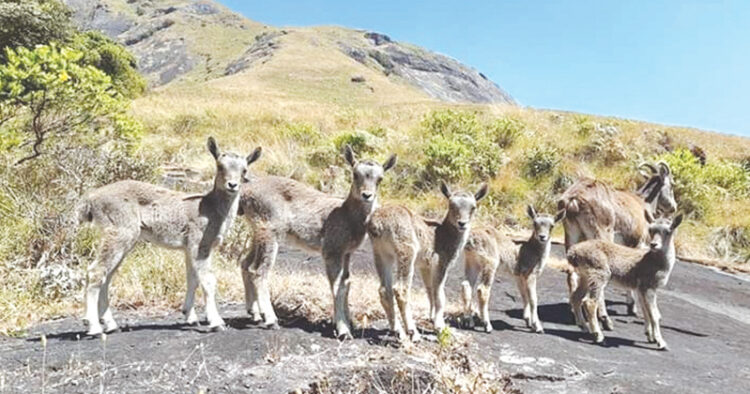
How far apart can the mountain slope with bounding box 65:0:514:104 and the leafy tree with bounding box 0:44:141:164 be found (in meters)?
69.4

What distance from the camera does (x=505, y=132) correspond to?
2000 cm

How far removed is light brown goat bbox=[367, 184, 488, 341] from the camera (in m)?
5.56

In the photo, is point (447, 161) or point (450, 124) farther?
point (450, 124)

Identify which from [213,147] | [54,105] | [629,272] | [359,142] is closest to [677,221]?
[629,272]

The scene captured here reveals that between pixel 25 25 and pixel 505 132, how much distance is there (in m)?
18.5

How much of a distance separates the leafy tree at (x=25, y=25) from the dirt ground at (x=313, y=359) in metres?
19.2

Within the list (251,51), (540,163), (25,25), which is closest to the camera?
(540,163)

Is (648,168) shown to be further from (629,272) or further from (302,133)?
(302,133)

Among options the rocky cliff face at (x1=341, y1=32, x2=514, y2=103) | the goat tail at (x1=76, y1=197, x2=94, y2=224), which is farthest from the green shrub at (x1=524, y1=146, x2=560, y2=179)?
the rocky cliff face at (x1=341, y1=32, x2=514, y2=103)

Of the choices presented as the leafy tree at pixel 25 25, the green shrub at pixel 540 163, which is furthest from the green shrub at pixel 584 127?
the leafy tree at pixel 25 25

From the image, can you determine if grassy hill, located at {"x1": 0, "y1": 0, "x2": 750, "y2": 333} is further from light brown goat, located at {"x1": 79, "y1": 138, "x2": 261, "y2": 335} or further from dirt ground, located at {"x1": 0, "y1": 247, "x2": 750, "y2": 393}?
light brown goat, located at {"x1": 79, "y1": 138, "x2": 261, "y2": 335}

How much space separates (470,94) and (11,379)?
162230 mm

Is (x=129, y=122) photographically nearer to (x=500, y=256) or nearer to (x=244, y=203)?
(x=244, y=203)

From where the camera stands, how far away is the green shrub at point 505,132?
781 inches
